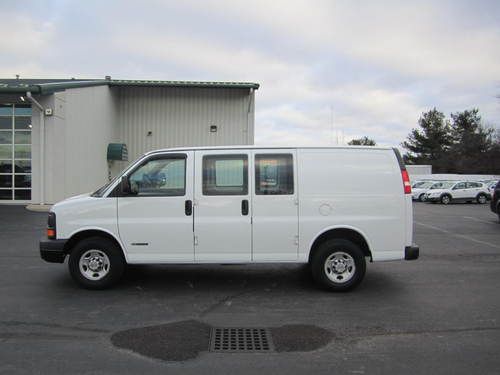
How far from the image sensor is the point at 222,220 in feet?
21.2

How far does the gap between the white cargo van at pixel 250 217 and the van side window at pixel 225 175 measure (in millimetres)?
15

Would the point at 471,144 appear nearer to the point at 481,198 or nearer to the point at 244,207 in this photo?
the point at 481,198

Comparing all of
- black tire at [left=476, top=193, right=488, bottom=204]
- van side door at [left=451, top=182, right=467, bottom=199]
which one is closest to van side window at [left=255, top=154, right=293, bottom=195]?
van side door at [left=451, top=182, right=467, bottom=199]

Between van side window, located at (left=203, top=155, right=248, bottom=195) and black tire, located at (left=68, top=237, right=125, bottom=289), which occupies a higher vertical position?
van side window, located at (left=203, top=155, right=248, bottom=195)

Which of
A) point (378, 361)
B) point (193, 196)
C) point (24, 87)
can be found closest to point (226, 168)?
point (193, 196)

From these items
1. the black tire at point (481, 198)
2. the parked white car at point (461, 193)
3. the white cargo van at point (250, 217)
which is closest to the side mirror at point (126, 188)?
the white cargo van at point (250, 217)

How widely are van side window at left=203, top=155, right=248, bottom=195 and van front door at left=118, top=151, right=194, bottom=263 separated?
262 mm

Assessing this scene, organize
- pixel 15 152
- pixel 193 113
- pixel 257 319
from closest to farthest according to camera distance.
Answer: pixel 257 319
pixel 15 152
pixel 193 113

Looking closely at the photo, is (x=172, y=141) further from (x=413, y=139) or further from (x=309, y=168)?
(x=413, y=139)

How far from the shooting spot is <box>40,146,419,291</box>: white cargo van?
6.48 metres

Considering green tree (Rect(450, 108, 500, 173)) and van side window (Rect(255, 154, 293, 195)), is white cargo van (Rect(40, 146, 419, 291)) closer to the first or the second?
van side window (Rect(255, 154, 293, 195))

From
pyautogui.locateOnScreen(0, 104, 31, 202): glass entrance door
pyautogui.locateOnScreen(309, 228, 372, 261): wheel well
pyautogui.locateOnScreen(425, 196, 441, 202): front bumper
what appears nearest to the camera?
pyautogui.locateOnScreen(309, 228, 372, 261): wheel well

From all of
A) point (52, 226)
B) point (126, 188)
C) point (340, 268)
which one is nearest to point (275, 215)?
point (340, 268)

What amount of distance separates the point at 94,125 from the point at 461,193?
23.3 m
